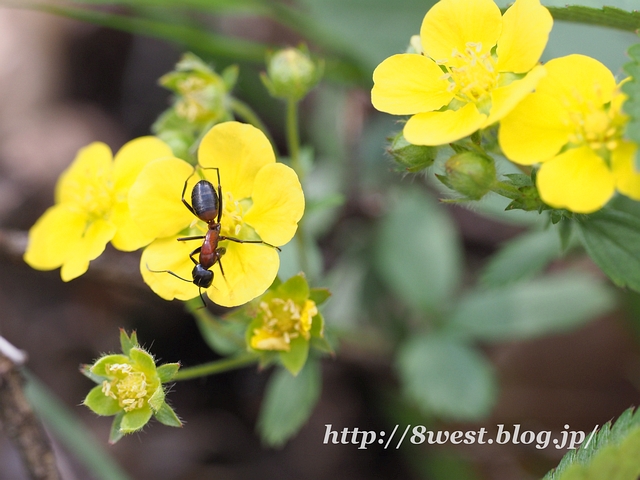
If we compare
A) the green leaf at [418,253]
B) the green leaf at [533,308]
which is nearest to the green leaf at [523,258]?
the green leaf at [533,308]

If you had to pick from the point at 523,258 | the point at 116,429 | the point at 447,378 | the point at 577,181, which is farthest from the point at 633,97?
the point at 447,378

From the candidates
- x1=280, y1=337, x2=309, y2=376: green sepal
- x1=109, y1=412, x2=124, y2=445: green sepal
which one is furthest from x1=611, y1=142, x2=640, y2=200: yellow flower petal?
x1=109, y1=412, x2=124, y2=445: green sepal

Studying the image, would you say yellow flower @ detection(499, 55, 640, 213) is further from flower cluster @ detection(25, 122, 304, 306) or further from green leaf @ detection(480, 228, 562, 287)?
green leaf @ detection(480, 228, 562, 287)

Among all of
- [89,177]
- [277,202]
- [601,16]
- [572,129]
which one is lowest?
[89,177]

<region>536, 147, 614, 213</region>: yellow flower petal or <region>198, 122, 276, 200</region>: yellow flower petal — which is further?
<region>198, 122, 276, 200</region>: yellow flower petal

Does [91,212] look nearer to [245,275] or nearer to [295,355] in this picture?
[245,275]

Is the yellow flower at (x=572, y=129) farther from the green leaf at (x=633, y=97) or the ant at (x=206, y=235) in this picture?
the ant at (x=206, y=235)

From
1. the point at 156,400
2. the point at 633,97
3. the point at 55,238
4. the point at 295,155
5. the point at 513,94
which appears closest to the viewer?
the point at 633,97
